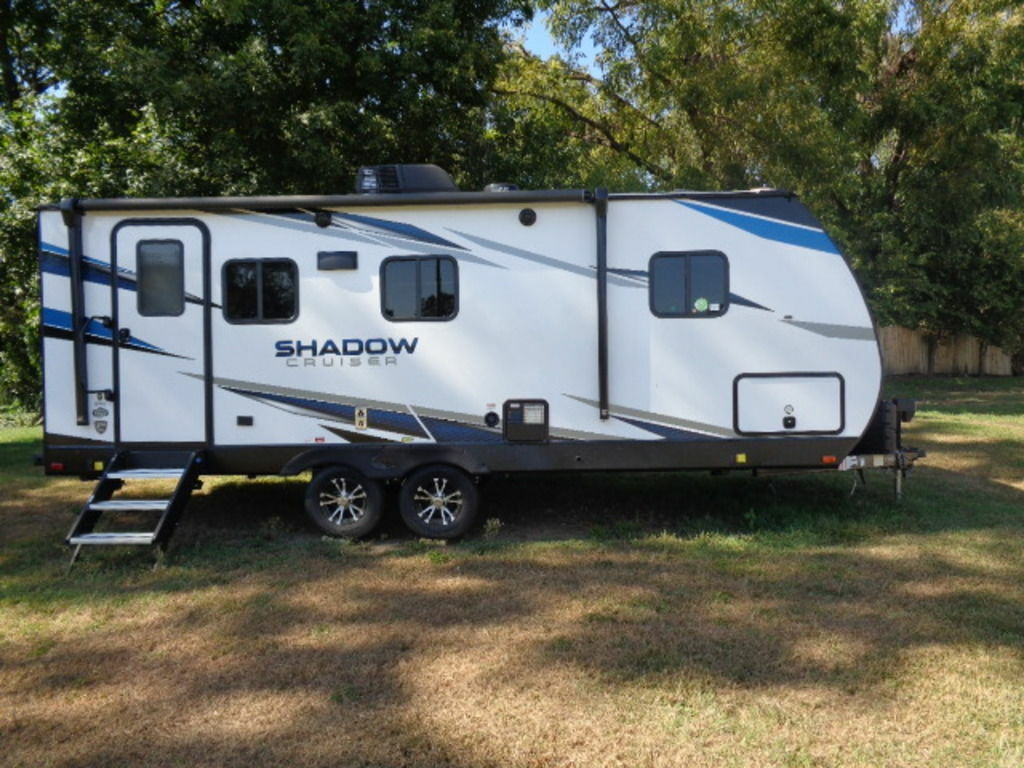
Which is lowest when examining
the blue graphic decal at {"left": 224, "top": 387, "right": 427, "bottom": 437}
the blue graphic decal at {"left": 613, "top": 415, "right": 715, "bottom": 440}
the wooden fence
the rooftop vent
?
the blue graphic decal at {"left": 613, "top": 415, "right": 715, "bottom": 440}

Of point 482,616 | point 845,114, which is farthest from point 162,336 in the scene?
point 845,114

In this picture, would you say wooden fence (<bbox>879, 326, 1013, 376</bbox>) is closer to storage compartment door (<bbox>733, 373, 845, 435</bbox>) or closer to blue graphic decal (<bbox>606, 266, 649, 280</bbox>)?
storage compartment door (<bbox>733, 373, 845, 435</bbox>)

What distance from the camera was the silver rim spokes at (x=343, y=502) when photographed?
7328 millimetres

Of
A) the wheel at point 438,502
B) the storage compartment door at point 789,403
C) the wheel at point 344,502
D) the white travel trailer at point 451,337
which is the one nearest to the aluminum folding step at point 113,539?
the white travel trailer at point 451,337

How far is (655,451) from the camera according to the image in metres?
7.18

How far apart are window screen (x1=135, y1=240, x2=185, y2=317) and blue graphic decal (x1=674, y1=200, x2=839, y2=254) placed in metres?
4.10

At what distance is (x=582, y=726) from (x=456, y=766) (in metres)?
0.60

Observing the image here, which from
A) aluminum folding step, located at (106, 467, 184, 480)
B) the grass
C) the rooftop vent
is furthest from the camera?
the rooftop vent

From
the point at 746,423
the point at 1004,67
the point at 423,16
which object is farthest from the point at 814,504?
the point at 1004,67

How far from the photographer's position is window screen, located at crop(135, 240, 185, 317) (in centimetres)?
721

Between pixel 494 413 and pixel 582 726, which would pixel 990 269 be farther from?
pixel 582 726

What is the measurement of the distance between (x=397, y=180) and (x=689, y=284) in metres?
2.51

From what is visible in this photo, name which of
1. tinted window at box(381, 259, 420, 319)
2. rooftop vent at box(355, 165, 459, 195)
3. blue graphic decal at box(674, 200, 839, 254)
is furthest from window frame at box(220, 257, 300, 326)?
blue graphic decal at box(674, 200, 839, 254)

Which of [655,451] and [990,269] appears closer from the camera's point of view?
[655,451]
